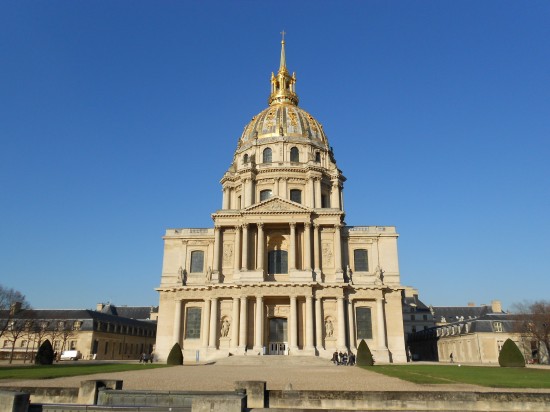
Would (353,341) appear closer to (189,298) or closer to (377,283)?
(377,283)

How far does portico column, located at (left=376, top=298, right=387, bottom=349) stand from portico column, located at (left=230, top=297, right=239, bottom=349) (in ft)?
41.5

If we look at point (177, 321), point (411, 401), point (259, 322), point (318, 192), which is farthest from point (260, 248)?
point (411, 401)

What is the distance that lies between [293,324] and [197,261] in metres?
12.1

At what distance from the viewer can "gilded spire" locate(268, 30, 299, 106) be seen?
63.4 m

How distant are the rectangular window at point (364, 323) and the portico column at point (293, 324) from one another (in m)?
6.12

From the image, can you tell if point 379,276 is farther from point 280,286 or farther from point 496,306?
point 496,306

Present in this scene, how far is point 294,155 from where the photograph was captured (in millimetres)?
55156

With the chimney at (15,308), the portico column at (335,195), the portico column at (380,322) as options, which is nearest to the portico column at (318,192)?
the portico column at (335,195)

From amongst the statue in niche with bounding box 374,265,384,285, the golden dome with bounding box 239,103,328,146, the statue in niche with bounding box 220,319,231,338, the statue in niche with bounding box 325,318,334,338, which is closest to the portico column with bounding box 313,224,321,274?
the statue in niche with bounding box 325,318,334,338

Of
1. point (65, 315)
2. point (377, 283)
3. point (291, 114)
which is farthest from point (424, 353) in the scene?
point (65, 315)

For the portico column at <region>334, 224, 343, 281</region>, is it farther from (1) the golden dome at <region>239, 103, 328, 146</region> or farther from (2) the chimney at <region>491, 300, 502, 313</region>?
(2) the chimney at <region>491, 300, 502, 313</region>

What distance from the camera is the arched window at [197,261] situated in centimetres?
4662

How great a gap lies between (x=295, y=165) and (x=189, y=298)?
19.1 meters

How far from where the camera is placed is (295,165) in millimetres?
53406
